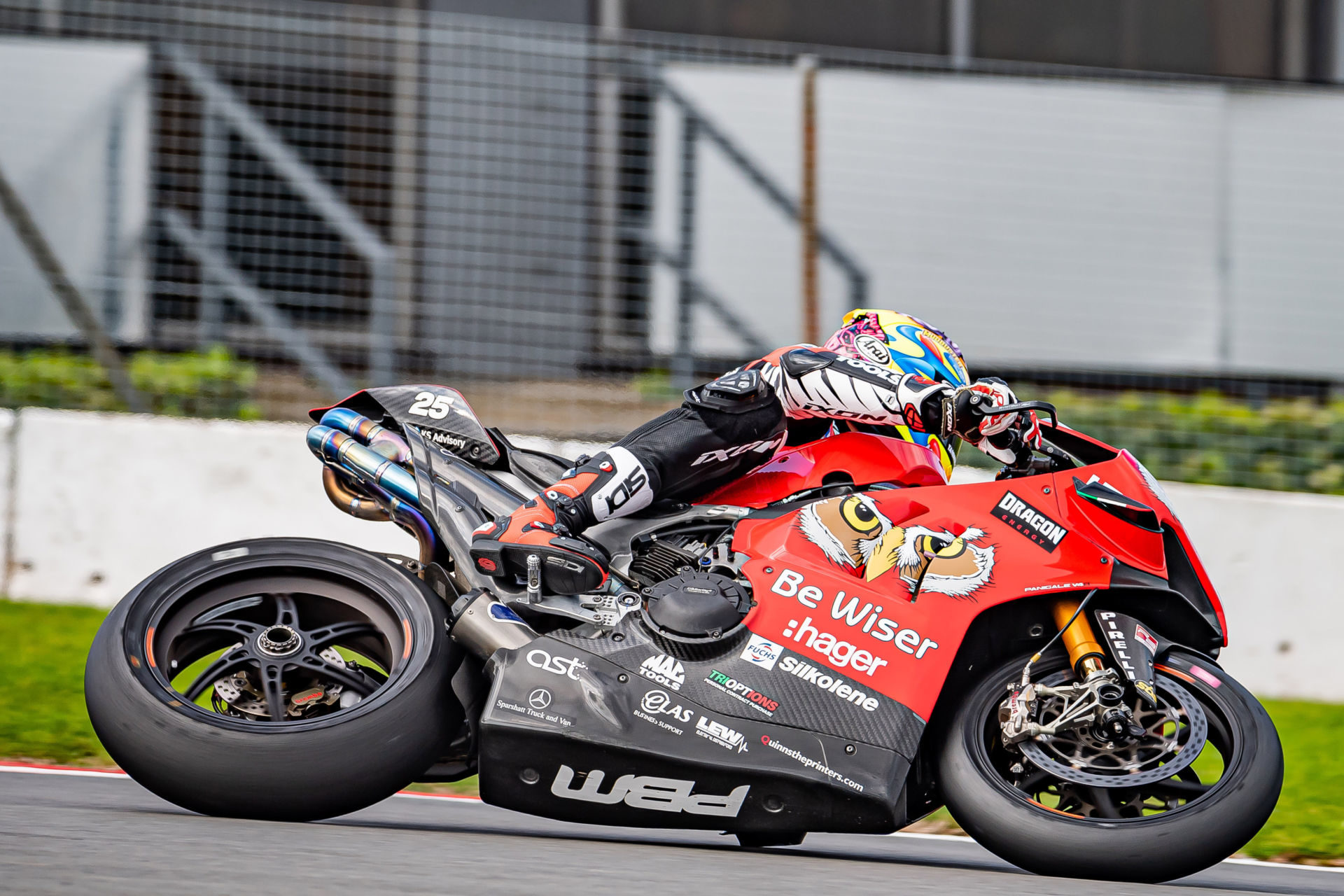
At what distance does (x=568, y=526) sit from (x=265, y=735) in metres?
0.89

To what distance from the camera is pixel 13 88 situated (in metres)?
8.07

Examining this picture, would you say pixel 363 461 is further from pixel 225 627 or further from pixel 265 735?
pixel 265 735

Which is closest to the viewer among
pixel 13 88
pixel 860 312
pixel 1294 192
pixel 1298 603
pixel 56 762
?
pixel 860 312

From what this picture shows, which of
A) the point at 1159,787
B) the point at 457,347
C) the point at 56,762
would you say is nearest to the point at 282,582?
the point at 56,762

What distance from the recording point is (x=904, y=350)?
4.00 meters

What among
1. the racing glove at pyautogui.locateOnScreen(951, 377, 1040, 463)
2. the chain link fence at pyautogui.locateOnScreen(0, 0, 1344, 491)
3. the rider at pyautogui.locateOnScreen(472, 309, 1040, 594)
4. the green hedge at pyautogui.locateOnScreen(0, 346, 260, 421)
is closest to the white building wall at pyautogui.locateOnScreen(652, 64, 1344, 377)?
the chain link fence at pyautogui.locateOnScreen(0, 0, 1344, 491)

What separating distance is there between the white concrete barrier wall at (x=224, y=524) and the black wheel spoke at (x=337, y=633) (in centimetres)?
309

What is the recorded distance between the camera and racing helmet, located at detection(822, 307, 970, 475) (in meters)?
3.98

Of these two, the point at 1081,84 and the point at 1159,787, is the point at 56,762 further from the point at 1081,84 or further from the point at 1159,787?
the point at 1081,84

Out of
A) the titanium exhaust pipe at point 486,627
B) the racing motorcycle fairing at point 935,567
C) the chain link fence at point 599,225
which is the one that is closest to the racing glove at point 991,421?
the racing motorcycle fairing at point 935,567

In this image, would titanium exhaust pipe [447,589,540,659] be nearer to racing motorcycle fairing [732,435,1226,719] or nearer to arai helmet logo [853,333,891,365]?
racing motorcycle fairing [732,435,1226,719]

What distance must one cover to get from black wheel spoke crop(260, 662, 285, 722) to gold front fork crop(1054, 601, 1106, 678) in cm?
189

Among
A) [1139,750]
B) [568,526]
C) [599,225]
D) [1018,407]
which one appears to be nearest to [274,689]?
[568,526]

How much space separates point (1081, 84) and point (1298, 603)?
3.45m
